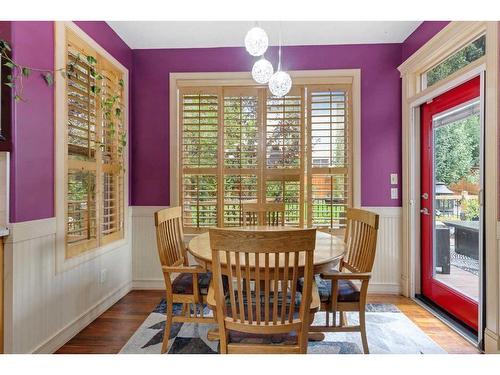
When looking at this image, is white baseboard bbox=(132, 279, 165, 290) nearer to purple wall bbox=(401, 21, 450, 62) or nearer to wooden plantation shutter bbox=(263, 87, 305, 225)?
wooden plantation shutter bbox=(263, 87, 305, 225)

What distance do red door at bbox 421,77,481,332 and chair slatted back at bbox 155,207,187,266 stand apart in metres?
2.28

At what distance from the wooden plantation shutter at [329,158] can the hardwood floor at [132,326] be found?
3.29 ft

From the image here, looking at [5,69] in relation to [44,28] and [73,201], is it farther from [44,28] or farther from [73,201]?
[73,201]

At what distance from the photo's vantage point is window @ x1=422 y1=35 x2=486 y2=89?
2.13 meters

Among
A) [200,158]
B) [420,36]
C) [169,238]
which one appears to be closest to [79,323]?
[169,238]

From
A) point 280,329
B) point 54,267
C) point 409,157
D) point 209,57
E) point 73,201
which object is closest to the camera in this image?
point 280,329

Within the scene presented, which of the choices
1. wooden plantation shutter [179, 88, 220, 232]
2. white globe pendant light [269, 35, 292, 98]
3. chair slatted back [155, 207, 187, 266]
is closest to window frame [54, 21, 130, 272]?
chair slatted back [155, 207, 187, 266]

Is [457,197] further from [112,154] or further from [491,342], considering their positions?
[112,154]

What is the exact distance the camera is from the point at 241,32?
2875 mm

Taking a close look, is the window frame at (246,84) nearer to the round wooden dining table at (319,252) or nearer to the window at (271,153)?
the window at (271,153)

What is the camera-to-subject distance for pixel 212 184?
127 inches

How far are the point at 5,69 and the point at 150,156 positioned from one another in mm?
1638

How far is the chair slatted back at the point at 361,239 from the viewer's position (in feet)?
6.21
